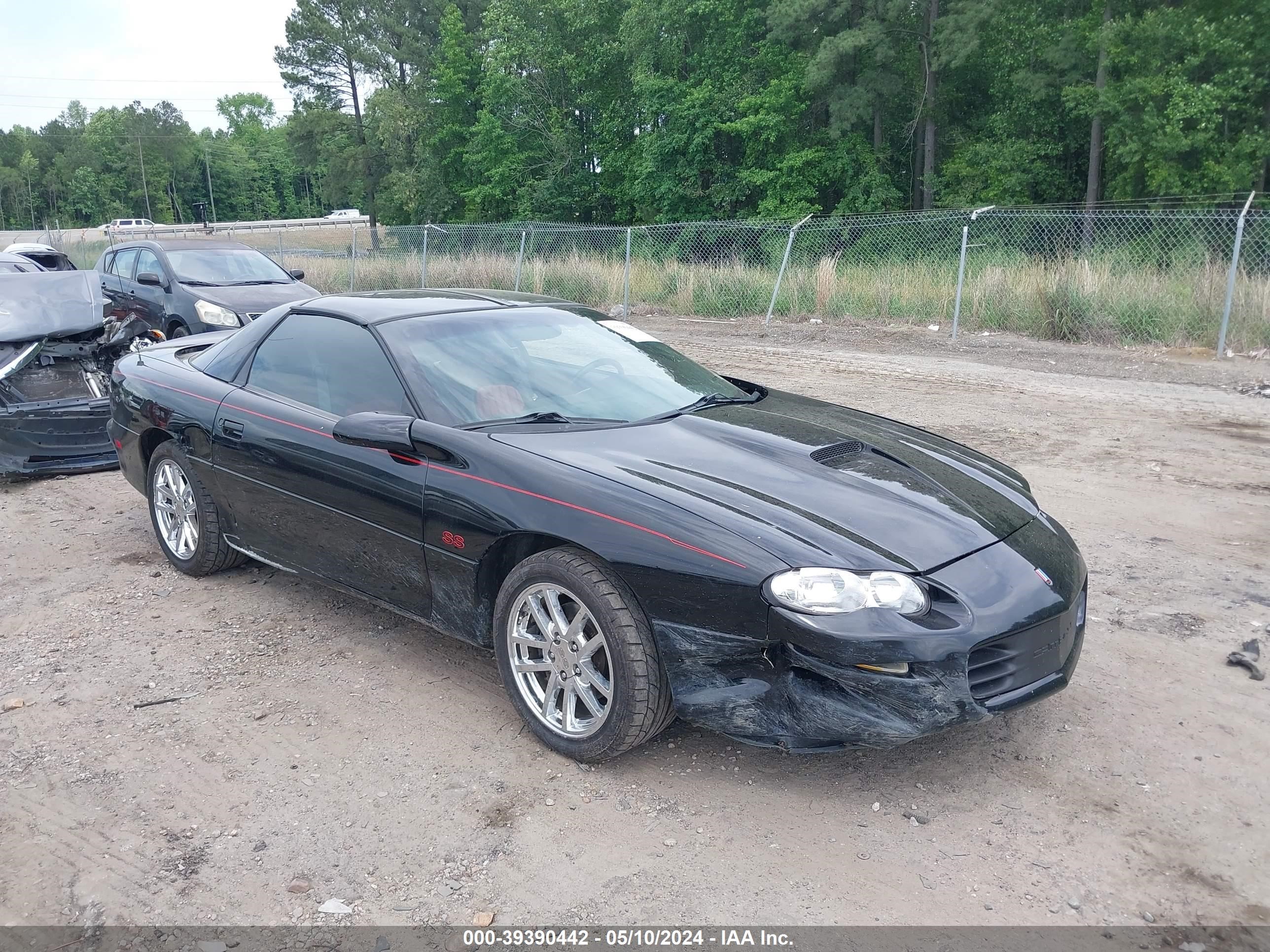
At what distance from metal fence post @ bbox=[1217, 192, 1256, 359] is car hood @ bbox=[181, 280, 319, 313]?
35.6 feet

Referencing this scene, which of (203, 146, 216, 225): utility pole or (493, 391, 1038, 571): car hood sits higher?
(203, 146, 216, 225): utility pole

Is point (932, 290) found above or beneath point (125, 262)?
beneath

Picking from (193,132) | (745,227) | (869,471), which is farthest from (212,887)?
(193,132)

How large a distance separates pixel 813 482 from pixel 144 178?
114173 millimetres

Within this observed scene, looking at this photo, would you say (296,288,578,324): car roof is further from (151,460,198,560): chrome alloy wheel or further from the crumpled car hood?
the crumpled car hood

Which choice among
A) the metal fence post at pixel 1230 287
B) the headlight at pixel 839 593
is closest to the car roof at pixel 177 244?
the headlight at pixel 839 593

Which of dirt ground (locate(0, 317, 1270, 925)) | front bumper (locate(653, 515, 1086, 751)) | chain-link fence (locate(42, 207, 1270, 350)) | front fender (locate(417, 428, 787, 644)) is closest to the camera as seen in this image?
dirt ground (locate(0, 317, 1270, 925))

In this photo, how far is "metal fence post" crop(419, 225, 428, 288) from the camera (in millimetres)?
Answer: 22875

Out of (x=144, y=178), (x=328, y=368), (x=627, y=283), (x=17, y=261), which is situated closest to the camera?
(x=328, y=368)

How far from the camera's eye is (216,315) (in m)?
10.9

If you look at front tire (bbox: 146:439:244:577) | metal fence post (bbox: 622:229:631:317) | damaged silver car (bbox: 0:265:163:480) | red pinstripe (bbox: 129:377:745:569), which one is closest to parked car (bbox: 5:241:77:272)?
metal fence post (bbox: 622:229:631:317)

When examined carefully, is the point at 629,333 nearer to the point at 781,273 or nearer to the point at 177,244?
the point at 177,244

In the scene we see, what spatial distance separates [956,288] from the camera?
14812 millimetres

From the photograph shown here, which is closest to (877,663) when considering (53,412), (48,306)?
(53,412)
